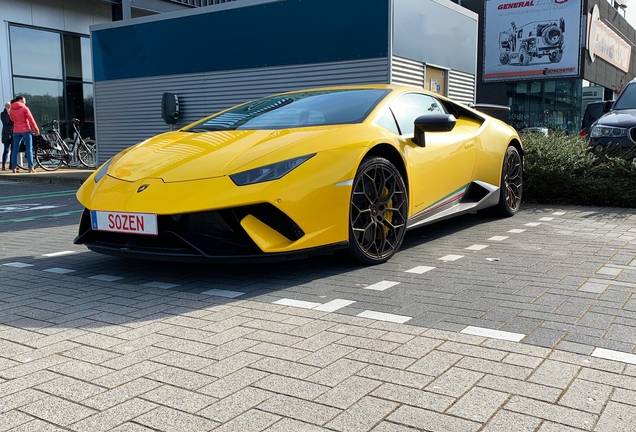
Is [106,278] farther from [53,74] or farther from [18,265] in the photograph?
[53,74]

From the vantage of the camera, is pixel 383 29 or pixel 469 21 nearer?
pixel 383 29

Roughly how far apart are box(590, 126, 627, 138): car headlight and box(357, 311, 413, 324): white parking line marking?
6.20m

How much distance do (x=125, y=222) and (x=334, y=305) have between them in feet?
4.63

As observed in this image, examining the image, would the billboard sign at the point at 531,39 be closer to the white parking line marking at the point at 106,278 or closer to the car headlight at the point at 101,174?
the car headlight at the point at 101,174

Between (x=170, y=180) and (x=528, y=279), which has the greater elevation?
(x=170, y=180)

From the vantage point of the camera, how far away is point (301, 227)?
146 inches

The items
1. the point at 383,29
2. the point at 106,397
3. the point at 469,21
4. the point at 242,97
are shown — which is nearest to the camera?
the point at 106,397

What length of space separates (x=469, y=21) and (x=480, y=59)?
24536 mm

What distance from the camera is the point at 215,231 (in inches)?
146

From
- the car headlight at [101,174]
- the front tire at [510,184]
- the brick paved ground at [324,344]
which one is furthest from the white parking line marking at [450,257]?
the car headlight at [101,174]

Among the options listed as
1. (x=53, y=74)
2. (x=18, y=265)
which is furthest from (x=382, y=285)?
(x=53, y=74)

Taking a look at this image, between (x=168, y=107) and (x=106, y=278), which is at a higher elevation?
(x=168, y=107)

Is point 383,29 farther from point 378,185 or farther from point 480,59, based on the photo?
point 480,59

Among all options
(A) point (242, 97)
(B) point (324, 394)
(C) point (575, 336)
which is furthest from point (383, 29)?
(B) point (324, 394)
